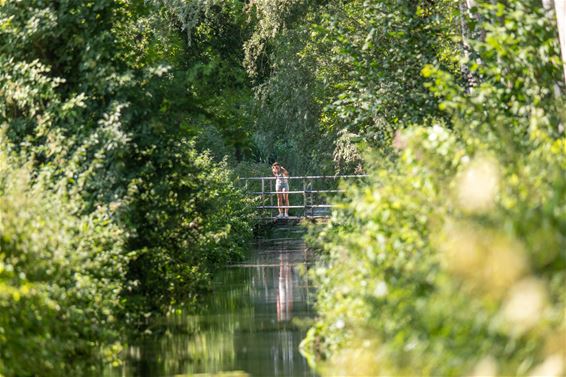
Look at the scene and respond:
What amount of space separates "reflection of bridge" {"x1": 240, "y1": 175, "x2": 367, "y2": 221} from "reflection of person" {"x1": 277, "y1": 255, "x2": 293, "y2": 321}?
32.7ft

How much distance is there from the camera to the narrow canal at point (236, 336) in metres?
14.5

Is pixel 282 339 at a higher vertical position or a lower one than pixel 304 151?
lower

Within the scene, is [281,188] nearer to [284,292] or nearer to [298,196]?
[298,196]

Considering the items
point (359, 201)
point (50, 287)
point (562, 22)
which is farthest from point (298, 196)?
point (50, 287)

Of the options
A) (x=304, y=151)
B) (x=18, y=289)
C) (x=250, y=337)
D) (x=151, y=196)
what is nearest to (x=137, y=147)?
(x=151, y=196)

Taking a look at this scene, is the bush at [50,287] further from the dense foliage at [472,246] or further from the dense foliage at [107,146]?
the dense foliage at [472,246]

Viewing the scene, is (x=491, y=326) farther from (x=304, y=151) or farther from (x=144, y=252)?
(x=304, y=151)

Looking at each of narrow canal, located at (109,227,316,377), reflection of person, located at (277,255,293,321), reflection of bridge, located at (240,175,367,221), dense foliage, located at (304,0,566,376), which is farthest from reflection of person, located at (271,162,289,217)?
→ dense foliage, located at (304,0,566,376)

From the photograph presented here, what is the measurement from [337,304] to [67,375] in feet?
8.24

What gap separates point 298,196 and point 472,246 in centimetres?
3829

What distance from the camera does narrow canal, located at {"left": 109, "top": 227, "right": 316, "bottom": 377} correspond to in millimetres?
14477

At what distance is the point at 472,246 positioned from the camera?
22.6 feet

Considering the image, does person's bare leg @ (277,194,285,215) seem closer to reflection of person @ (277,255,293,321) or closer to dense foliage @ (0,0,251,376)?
reflection of person @ (277,255,293,321)

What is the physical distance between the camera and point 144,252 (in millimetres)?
17797
